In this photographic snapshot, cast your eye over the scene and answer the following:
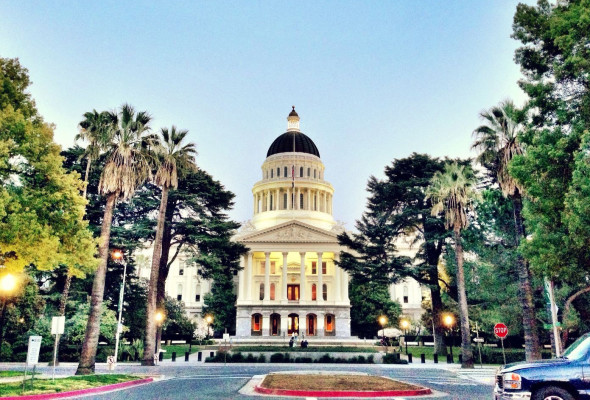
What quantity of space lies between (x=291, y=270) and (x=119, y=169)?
54.0m

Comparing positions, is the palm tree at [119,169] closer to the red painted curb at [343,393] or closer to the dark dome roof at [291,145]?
the red painted curb at [343,393]

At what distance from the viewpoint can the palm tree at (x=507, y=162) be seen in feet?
76.9

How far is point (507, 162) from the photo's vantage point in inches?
961

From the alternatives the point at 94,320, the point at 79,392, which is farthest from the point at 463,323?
the point at 79,392

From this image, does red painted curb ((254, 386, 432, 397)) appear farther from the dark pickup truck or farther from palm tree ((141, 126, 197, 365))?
palm tree ((141, 126, 197, 365))

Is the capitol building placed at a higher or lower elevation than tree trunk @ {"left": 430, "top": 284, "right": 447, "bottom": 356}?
higher

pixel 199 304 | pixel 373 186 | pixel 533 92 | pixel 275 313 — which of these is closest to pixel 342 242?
pixel 373 186

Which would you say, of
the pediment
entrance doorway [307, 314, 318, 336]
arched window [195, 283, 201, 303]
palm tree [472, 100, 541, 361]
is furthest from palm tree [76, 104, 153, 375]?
arched window [195, 283, 201, 303]

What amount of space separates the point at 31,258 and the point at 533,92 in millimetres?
20241

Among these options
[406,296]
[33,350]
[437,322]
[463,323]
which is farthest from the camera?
[406,296]

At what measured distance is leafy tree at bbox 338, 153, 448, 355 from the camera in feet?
137

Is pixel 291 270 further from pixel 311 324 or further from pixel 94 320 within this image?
pixel 94 320

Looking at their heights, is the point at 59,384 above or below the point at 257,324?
below

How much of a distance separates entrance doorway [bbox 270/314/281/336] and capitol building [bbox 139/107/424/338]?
144 mm
